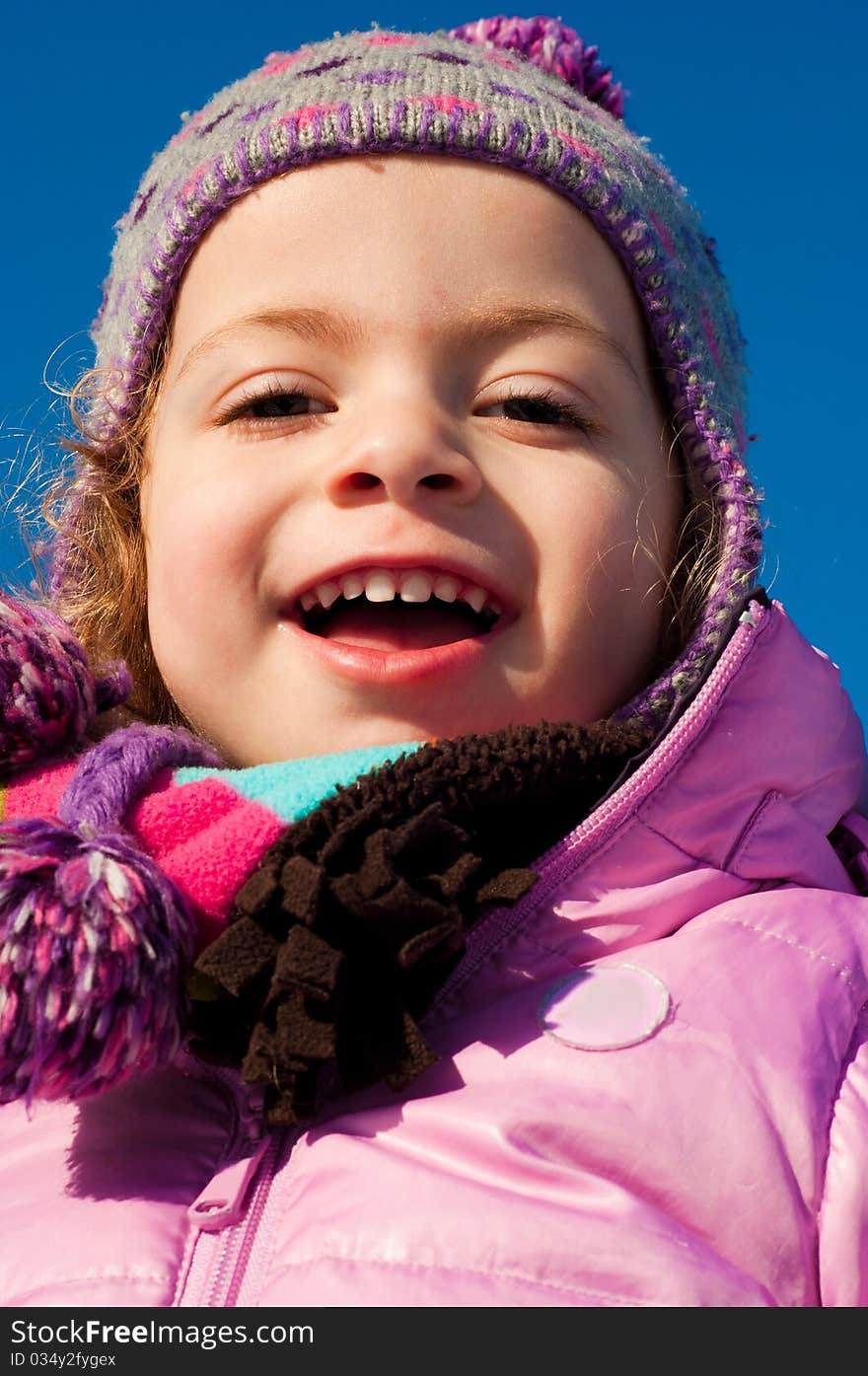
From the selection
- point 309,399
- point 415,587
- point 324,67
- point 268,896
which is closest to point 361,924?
point 268,896

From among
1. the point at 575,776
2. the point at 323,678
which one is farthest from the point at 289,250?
the point at 575,776

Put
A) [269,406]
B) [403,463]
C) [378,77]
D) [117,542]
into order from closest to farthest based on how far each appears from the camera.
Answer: [403,463] < [269,406] < [378,77] < [117,542]

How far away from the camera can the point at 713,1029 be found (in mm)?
1269

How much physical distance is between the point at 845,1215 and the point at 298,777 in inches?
28.0

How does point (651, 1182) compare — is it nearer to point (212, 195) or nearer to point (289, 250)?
point (289, 250)

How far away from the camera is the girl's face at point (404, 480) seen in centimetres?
156

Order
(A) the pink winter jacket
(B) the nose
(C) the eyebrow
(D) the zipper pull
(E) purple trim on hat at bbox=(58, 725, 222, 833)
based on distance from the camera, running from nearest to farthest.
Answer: (A) the pink winter jacket, (D) the zipper pull, (E) purple trim on hat at bbox=(58, 725, 222, 833), (B) the nose, (C) the eyebrow

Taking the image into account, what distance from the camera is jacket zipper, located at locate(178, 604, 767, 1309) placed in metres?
1.15

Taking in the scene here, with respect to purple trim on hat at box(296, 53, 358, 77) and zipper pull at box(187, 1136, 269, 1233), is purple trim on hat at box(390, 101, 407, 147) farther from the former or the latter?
zipper pull at box(187, 1136, 269, 1233)

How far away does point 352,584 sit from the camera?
5.18ft

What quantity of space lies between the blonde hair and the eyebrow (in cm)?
30

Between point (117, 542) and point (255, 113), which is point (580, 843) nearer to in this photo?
point (117, 542)

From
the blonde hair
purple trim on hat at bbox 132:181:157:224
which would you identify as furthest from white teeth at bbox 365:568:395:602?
purple trim on hat at bbox 132:181:157:224
